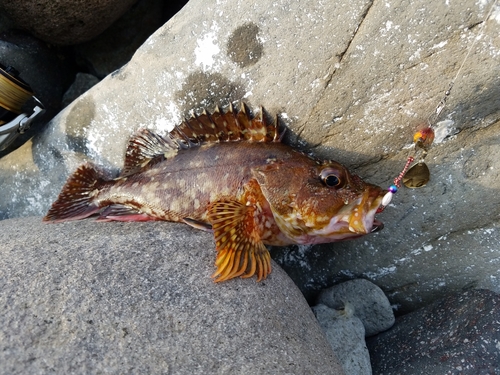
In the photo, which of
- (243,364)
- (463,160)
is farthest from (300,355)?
(463,160)

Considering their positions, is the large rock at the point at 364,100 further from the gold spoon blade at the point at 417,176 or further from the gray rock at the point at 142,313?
the gray rock at the point at 142,313

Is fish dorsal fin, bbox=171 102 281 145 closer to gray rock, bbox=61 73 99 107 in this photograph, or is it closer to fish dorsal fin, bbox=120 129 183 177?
fish dorsal fin, bbox=120 129 183 177

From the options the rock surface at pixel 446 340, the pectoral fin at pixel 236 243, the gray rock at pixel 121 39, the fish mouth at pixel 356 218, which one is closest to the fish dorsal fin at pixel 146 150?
the pectoral fin at pixel 236 243

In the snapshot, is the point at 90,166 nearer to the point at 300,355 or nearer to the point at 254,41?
the point at 254,41

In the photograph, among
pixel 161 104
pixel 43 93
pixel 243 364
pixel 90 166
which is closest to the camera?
pixel 243 364

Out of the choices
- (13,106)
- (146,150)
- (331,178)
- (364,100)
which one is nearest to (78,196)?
(146,150)

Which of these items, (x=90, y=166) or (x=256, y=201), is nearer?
(x=256, y=201)

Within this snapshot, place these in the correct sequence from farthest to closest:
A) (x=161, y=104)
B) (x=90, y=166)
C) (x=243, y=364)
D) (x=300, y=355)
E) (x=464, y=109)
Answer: (x=90, y=166) < (x=161, y=104) < (x=464, y=109) < (x=300, y=355) < (x=243, y=364)
